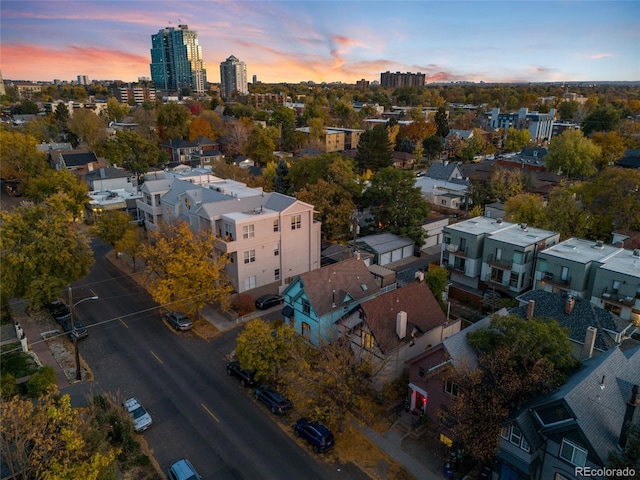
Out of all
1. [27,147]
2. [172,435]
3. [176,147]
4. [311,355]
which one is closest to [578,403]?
[311,355]

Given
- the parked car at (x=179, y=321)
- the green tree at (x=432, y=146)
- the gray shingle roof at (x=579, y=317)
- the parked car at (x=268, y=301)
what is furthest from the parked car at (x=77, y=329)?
the green tree at (x=432, y=146)

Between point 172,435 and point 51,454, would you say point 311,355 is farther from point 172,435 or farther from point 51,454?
point 51,454

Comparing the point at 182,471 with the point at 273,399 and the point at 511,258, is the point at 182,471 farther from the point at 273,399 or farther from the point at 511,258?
the point at 511,258

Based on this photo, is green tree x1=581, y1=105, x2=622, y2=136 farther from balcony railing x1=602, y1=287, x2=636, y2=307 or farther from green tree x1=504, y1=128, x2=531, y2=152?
balcony railing x1=602, y1=287, x2=636, y2=307

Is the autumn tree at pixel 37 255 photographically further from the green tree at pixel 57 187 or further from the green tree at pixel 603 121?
the green tree at pixel 603 121

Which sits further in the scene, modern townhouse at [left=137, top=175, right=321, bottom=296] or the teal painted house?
modern townhouse at [left=137, top=175, right=321, bottom=296]

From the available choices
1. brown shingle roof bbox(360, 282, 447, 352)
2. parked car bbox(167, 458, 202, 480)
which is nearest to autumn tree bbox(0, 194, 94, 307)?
parked car bbox(167, 458, 202, 480)
